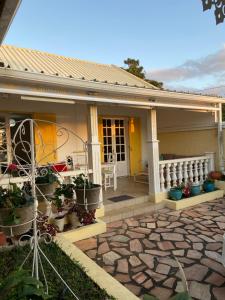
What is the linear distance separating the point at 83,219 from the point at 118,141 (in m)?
4.94

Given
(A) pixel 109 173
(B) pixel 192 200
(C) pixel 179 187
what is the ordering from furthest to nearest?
1. (A) pixel 109 173
2. (C) pixel 179 187
3. (B) pixel 192 200

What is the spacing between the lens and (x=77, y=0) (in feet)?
20.8

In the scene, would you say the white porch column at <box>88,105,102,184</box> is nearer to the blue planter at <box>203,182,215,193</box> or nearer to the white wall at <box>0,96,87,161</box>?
the white wall at <box>0,96,87,161</box>

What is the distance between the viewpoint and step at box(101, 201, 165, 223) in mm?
5289

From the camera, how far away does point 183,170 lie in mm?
7234

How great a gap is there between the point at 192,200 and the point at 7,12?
5.74 m

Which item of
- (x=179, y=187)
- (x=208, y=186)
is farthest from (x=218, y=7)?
(x=208, y=186)

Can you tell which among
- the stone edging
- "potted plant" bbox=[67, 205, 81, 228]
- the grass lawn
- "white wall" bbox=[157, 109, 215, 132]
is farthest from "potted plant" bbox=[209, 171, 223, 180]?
the grass lawn

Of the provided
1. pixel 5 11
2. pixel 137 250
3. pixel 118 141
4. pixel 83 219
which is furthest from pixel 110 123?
pixel 5 11

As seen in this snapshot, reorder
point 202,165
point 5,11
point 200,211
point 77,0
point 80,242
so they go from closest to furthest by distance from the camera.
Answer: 1. point 5,11
2. point 80,242
3. point 200,211
4. point 77,0
5. point 202,165

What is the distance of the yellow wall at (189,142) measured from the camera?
7770 mm

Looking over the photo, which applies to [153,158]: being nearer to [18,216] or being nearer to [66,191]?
[66,191]

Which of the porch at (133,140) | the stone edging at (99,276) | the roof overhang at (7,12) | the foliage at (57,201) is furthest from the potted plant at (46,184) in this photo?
the porch at (133,140)

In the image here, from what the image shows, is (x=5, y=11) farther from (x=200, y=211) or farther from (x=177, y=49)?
(x=177, y=49)
